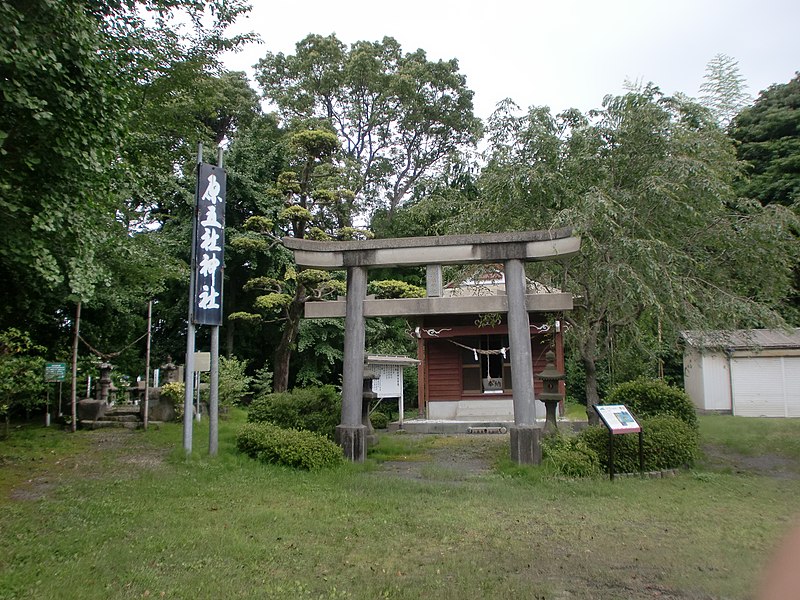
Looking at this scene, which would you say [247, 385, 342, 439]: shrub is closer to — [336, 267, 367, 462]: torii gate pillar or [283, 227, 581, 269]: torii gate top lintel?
[336, 267, 367, 462]: torii gate pillar

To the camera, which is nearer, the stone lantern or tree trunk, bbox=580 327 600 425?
the stone lantern

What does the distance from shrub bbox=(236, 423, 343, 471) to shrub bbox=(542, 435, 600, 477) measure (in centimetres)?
345

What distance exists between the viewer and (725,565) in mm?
5188

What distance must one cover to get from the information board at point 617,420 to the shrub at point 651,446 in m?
0.56

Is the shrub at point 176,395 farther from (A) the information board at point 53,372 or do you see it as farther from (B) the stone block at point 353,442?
(B) the stone block at point 353,442

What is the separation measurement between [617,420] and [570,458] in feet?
3.10

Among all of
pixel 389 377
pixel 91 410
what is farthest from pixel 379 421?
pixel 91 410

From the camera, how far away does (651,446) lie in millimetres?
9750

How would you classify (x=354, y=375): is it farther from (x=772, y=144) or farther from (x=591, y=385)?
(x=772, y=144)

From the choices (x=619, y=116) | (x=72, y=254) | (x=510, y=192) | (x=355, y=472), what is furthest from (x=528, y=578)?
(x=619, y=116)

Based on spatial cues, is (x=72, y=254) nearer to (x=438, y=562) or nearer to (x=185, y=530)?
(x=185, y=530)

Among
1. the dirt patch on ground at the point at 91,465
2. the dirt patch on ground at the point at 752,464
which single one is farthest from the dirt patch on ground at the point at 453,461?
the dirt patch on ground at the point at 91,465

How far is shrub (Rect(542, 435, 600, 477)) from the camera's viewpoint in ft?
31.0

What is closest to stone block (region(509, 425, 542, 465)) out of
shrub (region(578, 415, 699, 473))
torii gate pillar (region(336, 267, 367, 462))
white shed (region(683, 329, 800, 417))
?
shrub (region(578, 415, 699, 473))
